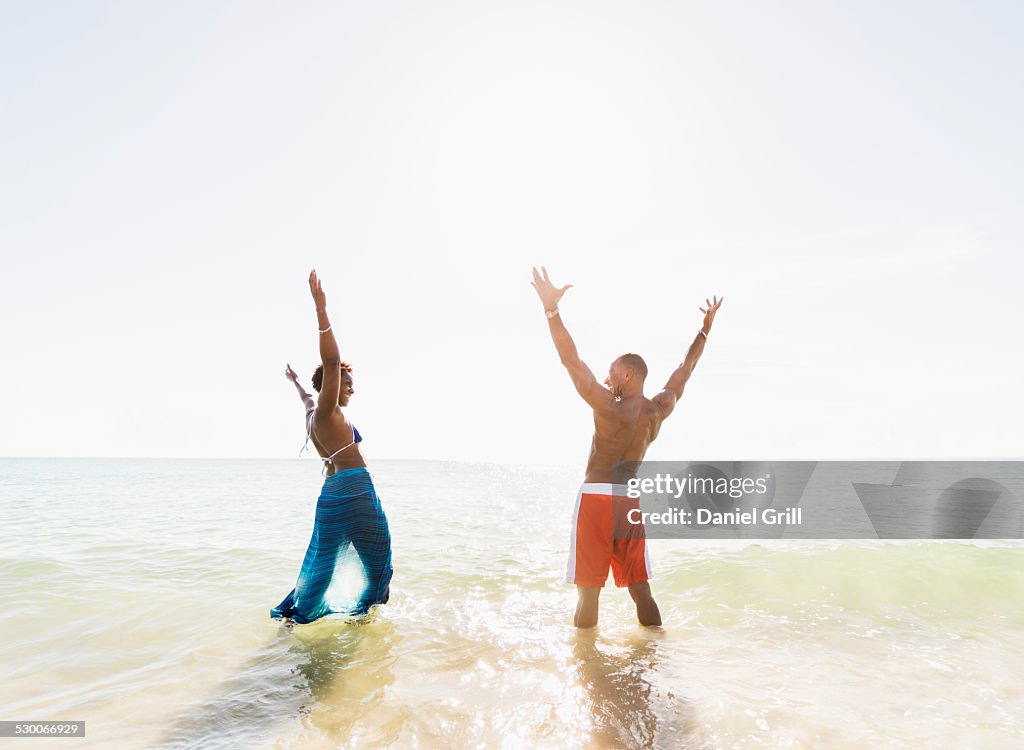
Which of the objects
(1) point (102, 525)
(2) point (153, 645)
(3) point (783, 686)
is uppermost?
(3) point (783, 686)

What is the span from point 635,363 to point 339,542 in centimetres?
326

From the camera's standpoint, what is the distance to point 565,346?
4.73 metres

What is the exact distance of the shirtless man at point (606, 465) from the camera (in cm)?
492

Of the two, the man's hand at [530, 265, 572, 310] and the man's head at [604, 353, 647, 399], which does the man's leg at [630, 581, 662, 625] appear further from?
the man's hand at [530, 265, 572, 310]

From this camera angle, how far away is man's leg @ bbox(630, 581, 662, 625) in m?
5.24

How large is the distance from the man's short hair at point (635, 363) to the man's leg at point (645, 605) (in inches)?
77.4

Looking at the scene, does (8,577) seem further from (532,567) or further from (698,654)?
(698,654)

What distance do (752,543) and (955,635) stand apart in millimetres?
6131

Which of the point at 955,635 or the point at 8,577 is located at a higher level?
the point at 955,635

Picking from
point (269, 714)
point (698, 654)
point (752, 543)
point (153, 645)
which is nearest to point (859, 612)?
point (698, 654)

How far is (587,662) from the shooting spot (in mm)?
4492

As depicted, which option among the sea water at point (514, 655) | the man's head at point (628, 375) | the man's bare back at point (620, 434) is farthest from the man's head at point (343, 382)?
the man's head at point (628, 375)

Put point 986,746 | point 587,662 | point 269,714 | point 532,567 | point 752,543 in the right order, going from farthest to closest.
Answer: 1. point 752,543
2. point 532,567
3. point 587,662
4. point 269,714
5. point 986,746

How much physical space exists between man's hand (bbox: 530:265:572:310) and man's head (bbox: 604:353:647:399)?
0.91 metres
